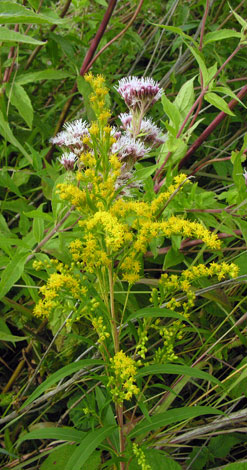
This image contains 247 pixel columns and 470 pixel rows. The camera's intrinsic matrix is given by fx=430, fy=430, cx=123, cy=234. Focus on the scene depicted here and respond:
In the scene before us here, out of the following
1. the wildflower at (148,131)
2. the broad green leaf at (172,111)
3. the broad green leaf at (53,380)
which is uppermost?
the broad green leaf at (172,111)

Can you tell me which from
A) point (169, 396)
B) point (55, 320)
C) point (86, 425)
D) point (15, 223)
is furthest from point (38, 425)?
point (15, 223)

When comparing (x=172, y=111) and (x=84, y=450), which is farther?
(x=172, y=111)

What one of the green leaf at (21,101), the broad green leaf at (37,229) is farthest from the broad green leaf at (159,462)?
the green leaf at (21,101)

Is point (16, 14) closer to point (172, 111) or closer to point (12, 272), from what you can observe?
point (172, 111)

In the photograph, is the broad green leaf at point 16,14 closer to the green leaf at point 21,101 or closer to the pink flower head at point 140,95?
the pink flower head at point 140,95

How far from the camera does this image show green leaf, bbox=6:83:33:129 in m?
1.55

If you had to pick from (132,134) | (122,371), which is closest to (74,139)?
(132,134)

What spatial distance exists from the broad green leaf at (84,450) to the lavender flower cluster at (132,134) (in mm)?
672

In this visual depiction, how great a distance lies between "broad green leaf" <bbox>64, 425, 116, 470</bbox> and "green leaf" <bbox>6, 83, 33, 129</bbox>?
41.9 inches

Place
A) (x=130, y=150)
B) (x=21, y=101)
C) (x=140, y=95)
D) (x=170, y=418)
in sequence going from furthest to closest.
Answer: (x=21, y=101)
(x=140, y=95)
(x=130, y=150)
(x=170, y=418)

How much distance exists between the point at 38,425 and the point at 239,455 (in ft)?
2.15

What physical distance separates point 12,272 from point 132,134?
1.85 ft

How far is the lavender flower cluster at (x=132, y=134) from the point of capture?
126 cm

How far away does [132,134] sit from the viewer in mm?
1359
